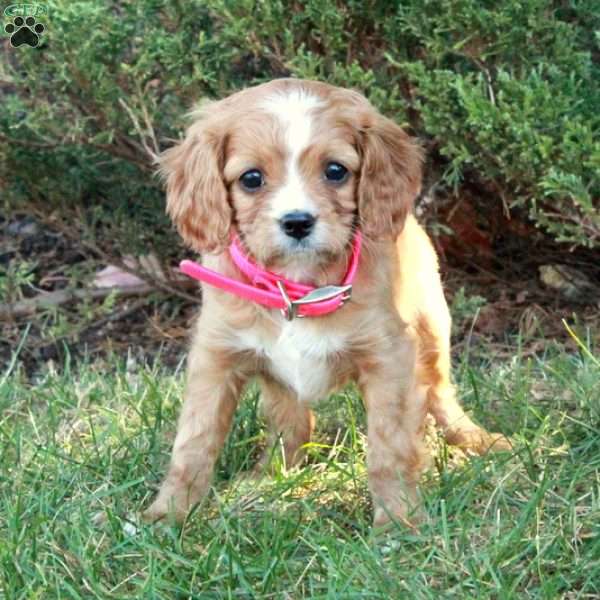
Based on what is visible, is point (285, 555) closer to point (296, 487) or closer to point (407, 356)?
point (296, 487)

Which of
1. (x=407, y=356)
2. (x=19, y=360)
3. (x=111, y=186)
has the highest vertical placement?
(x=407, y=356)

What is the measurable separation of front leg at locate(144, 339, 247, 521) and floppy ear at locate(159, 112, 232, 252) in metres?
0.30

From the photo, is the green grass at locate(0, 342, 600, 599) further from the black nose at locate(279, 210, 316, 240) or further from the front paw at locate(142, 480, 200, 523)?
the black nose at locate(279, 210, 316, 240)

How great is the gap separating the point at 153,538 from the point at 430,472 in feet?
2.99

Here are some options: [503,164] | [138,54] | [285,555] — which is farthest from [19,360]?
[285,555]

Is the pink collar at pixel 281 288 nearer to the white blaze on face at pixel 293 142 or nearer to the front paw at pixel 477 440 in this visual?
the white blaze on face at pixel 293 142

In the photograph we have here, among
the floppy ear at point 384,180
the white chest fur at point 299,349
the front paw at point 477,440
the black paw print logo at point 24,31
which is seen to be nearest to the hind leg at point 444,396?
the front paw at point 477,440

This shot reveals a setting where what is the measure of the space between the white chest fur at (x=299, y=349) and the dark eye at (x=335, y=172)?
40 centimetres

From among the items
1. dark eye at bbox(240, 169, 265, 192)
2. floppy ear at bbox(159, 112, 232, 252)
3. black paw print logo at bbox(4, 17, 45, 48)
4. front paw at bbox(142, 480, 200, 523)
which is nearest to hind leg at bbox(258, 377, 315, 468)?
front paw at bbox(142, 480, 200, 523)

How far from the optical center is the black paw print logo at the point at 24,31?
4.91 metres

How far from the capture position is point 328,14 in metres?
4.67

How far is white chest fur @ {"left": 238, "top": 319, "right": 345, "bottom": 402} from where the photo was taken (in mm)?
3418

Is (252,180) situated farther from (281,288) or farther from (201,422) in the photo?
(201,422)

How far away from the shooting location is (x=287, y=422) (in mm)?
3877
